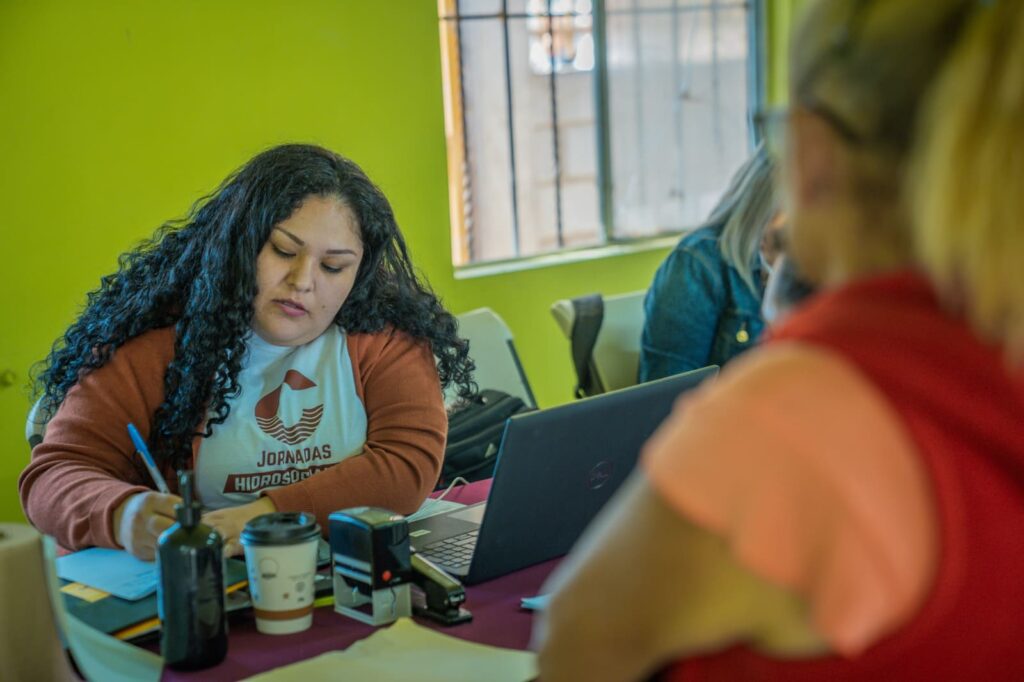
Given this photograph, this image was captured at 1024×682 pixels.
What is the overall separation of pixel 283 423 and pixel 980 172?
148 centimetres

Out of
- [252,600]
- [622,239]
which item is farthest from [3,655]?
[622,239]

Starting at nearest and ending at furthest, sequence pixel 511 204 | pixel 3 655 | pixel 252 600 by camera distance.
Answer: pixel 3 655 < pixel 252 600 < pixel 511 204

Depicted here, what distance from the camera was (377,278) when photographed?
7.06 ft

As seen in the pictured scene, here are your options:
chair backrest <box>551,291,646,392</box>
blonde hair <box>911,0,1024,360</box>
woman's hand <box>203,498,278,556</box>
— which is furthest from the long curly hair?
blonde hair <box>911,0,1024,360</box>

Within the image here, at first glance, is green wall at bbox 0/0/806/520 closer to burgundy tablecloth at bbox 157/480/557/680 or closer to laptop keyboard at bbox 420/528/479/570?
laptop keyboard at bbox 420/528/479/570

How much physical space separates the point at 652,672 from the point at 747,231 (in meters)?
2.19

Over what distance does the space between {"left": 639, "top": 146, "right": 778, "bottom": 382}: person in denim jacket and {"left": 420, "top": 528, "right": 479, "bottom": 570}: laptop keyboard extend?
4.08 ft

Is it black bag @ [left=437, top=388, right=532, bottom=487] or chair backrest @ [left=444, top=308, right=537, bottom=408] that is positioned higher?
chair backrest @ [left=444, top=308, right=537, bottom=408]

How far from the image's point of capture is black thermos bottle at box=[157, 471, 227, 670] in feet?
4.30

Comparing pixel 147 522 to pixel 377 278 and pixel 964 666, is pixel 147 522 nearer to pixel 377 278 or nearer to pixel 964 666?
pixel 377 278

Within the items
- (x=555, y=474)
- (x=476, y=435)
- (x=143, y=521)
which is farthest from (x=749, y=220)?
(x=143, y=521)

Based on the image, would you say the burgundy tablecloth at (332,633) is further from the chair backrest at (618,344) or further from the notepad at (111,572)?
the chair backrest at (618,344)

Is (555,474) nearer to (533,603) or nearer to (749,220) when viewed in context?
(533,603)

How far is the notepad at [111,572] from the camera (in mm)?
1490
